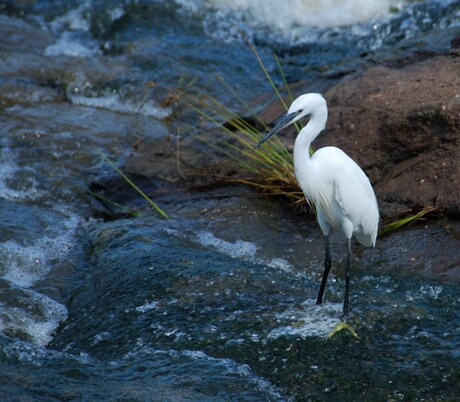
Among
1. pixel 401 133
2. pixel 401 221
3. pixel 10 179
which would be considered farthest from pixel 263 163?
pixel 10 179

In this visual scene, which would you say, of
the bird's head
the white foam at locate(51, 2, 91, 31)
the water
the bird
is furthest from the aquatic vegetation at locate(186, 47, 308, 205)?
the white foam at locate(51, 2, 91, 31)

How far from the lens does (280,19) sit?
32.9 ft

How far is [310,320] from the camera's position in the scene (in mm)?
4242

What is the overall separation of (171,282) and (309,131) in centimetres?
127

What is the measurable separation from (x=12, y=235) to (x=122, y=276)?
3.31ft

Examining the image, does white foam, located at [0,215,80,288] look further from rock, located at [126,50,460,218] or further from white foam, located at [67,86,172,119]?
white foam, located at [67,86,172,119]

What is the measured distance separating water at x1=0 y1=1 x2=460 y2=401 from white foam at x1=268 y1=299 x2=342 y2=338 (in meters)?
0.01

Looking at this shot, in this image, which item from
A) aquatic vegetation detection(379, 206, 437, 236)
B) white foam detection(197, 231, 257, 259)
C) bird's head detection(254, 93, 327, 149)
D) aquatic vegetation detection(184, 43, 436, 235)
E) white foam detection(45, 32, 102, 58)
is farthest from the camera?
white foam detection(45, 32, 102, 58)

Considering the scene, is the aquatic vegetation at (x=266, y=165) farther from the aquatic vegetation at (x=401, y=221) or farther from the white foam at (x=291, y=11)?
the white foam at (x=291, y=11)

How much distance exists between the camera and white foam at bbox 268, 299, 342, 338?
4105 mm

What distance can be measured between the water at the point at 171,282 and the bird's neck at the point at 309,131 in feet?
2.80

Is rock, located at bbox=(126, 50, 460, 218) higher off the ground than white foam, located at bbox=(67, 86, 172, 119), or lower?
higher

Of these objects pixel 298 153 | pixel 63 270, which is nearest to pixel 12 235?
pixel 63 270

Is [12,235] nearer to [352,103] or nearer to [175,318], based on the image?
[175,318]
